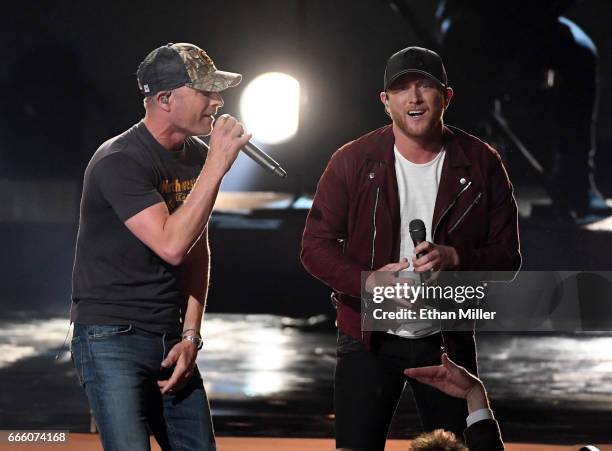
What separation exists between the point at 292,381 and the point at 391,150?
8.26ft

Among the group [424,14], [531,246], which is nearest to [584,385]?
[531,246]

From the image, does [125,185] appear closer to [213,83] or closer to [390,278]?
[213,83]

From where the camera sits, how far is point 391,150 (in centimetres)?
274

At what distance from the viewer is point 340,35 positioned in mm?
4570

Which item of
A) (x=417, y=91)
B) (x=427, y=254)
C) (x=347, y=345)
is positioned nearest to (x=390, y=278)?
(x=427, y=254)

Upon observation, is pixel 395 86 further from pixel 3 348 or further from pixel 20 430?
pixel 3 348

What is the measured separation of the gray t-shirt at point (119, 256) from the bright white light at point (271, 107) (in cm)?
186

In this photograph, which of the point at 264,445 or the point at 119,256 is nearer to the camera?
the point at 119,256

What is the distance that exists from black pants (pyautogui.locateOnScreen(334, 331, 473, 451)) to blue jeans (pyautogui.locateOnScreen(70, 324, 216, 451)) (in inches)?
13.5

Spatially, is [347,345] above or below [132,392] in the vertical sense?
above

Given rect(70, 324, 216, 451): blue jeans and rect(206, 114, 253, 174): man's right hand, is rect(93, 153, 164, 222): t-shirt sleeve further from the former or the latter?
rect(70, 324, 216, 451): blue jeans

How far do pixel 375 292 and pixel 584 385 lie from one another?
2.67 m

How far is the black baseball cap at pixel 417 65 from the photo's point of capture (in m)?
2.66

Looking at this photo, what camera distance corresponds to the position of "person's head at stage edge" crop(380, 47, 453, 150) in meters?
2.67
